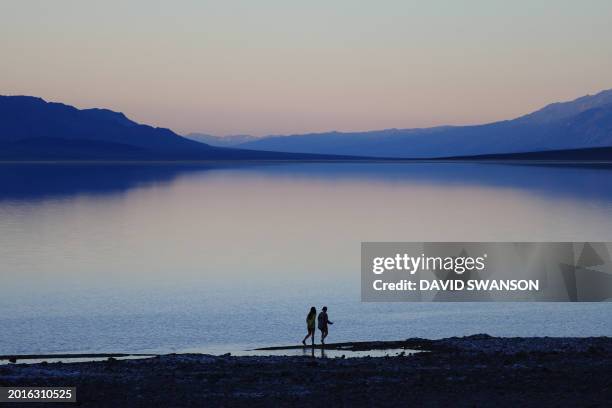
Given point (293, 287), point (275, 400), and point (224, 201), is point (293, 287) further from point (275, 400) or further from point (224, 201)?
point (224, 201)

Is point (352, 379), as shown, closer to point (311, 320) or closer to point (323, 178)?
point (311, 320)

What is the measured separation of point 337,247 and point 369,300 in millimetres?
11441

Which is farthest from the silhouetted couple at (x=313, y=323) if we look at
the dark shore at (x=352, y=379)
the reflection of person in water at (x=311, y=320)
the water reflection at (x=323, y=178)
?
the water reflection at (x=323, y=178)

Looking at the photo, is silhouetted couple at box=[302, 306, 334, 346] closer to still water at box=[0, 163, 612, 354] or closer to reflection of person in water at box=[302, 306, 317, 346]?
reflection of person in water at box=[302, 306, 317, 346]

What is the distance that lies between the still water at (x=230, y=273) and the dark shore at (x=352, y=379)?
9.80 feet

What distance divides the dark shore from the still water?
2987 mm

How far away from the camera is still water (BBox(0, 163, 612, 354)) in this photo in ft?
63.6

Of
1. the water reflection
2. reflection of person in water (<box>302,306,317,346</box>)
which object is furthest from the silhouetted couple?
the water reflection

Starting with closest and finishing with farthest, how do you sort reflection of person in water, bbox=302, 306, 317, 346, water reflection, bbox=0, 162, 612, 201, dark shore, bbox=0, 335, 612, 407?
1. dark shore, bbox=0, 335, 612, 407
2. reflection of person in water, bbox=302, 306, 317, 346
3. water reflection, bbox=0, 162, 612, 201

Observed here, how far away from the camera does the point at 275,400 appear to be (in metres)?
12.0

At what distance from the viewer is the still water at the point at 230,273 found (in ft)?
63.6

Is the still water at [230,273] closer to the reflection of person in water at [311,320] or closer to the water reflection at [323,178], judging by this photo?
the reflection of person in water at [311,320]

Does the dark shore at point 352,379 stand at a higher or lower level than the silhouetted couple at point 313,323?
lower

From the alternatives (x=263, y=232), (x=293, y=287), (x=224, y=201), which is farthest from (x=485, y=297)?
(x=224, y=201)
